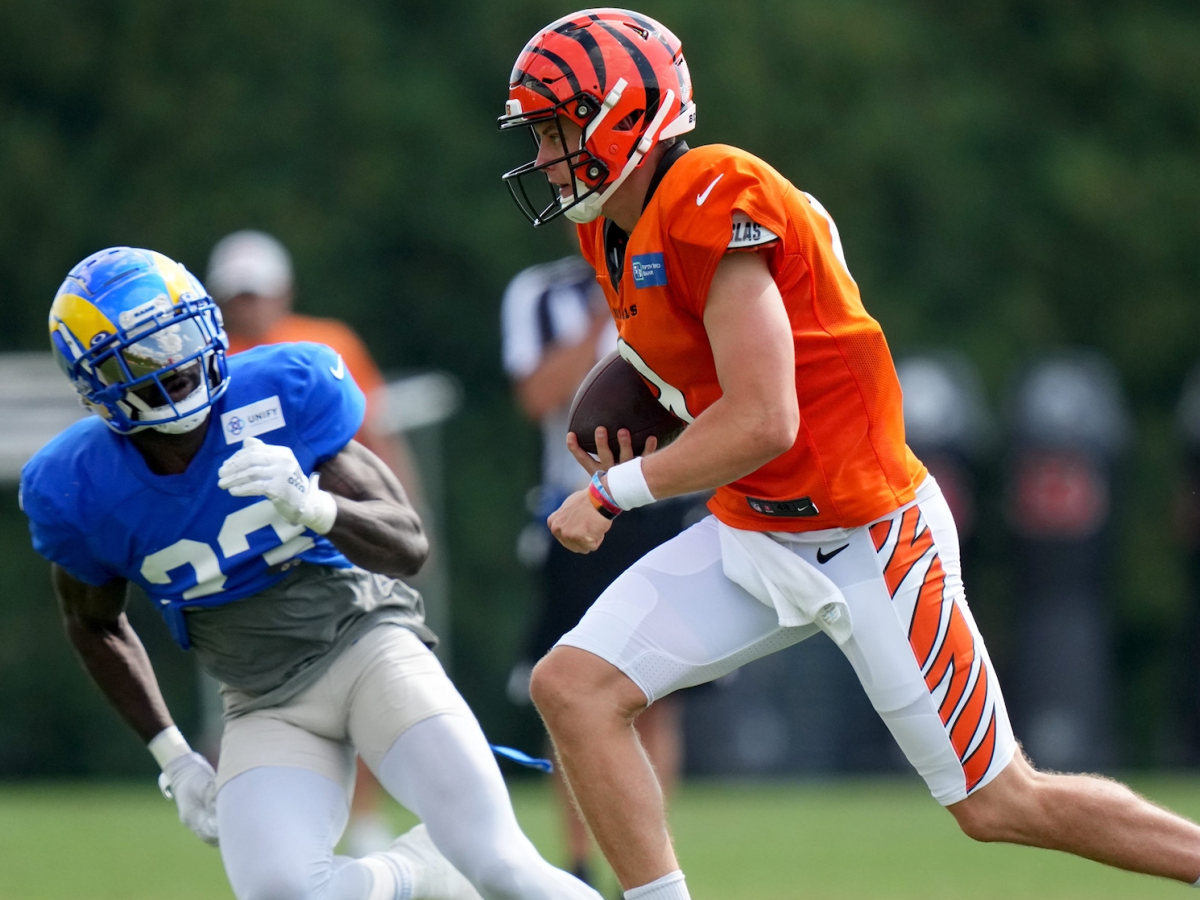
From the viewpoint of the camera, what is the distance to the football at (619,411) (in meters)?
3.63

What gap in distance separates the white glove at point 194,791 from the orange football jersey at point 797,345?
1.28 metres

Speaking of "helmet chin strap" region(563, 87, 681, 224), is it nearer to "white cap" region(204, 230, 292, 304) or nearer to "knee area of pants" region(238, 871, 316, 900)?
"knee area of pants" region(238, 871, 316, 900)

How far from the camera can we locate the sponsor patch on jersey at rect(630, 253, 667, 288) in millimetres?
3338

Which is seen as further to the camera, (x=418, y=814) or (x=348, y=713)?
(x=348, y=713)

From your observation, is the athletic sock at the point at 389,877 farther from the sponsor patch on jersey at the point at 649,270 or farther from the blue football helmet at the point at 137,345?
the sponsor patch on jersey at the point at 649,270

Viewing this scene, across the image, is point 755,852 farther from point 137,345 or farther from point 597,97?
point 597,97

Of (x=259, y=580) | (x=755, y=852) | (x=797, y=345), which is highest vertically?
(x=797, y=345)

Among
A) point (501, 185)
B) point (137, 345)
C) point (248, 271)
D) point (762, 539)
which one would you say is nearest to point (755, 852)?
point (248, 271)

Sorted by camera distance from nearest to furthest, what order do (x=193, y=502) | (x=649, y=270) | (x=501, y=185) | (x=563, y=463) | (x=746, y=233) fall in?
(x=746, y=233) < (x=649, y=270) < (x=193, y=502) < (x=563, y=463) < (x=501, y=185)

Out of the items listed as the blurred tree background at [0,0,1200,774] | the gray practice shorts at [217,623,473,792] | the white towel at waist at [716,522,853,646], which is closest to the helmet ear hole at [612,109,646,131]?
the white towel at waist at [716,522,853,646]

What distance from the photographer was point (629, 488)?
131 inches

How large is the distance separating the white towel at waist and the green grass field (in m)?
2.01

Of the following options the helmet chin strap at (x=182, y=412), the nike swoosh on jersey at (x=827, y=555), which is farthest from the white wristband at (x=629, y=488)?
the helmet chin strap at (x=182, y=412)

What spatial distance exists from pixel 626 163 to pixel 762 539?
0.79 m
